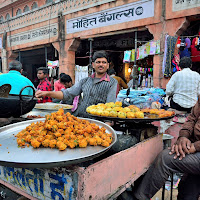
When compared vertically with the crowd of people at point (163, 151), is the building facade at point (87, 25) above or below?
above

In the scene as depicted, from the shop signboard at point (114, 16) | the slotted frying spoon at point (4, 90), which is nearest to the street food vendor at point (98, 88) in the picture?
the slotted frying spoon at point (4, 90)

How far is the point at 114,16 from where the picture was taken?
748 centimetres

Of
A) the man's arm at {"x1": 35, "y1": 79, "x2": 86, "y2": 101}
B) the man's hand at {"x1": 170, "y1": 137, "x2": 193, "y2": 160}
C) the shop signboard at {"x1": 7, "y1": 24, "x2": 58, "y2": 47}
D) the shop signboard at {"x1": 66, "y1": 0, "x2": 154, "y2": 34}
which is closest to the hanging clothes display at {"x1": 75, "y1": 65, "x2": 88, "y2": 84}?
the shop signboard at {"x1": 66, "y1": 0, "x2": 154, "y2": 34}

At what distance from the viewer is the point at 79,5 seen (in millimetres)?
8555

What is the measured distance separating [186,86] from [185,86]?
0.07 ft

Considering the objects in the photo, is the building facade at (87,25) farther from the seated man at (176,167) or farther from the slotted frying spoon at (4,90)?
the slotted frying spoon at (4,90)

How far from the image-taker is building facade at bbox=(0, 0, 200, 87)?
20.4 ft

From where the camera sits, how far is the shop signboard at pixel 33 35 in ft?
32.0

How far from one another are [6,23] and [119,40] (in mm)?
8350

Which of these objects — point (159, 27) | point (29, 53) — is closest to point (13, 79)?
point (159, 27)

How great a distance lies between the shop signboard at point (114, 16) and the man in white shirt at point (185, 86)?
319 centimetres

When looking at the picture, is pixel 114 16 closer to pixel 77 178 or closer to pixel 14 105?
pixel 14 105

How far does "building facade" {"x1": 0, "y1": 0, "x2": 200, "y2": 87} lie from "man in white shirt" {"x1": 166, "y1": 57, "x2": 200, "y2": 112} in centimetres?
213

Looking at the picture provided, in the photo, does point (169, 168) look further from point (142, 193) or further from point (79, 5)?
point (79, 5)
